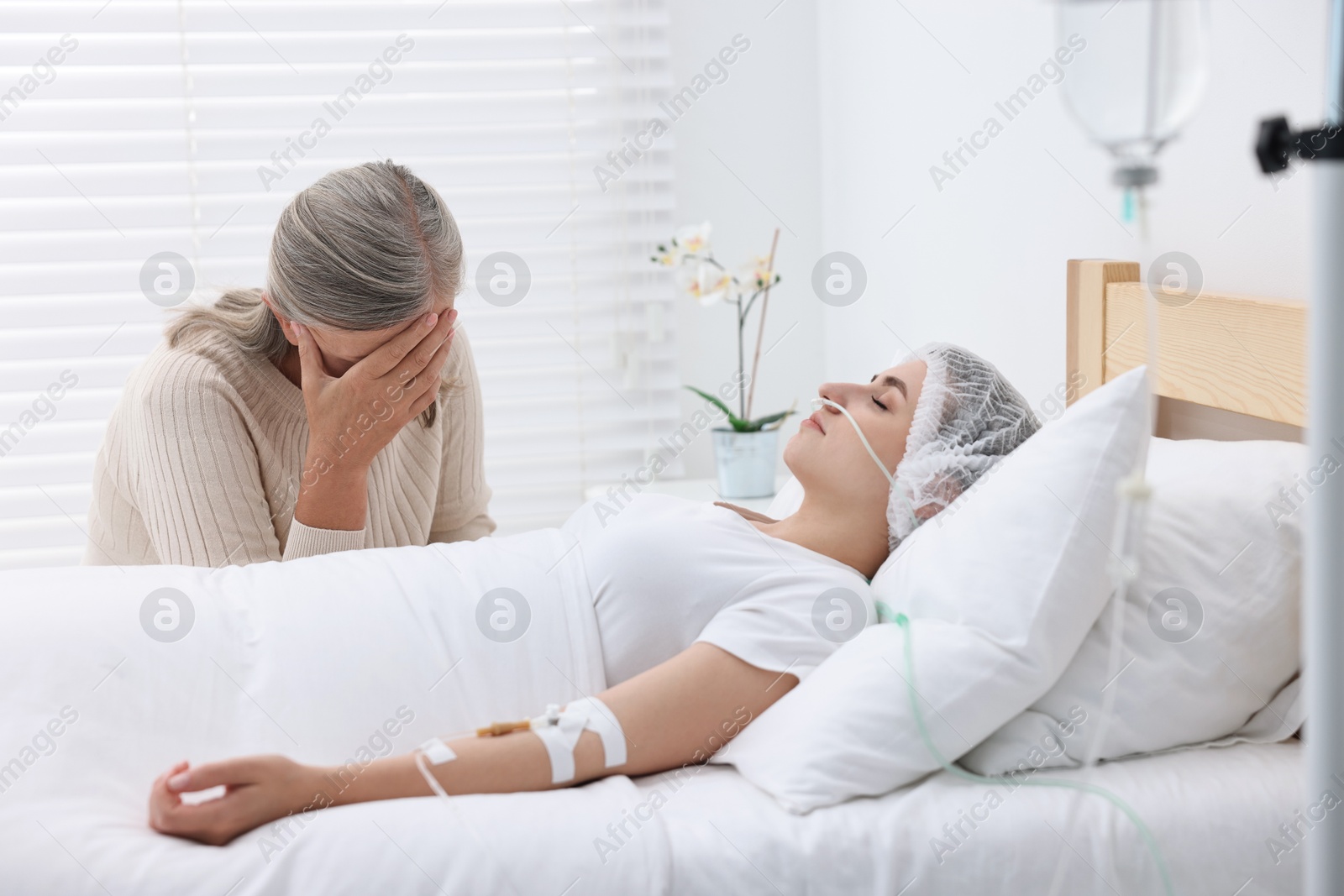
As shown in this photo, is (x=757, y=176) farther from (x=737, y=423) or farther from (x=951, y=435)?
(x=951, y=435)

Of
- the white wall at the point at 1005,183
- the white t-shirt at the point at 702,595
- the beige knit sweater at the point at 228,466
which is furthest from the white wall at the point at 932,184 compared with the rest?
the beige knit sweater at the point at 228,466

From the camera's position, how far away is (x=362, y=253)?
1334mm

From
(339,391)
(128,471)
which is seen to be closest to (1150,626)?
(339,391)

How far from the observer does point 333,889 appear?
2.66 feet

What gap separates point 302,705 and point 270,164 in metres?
1.72

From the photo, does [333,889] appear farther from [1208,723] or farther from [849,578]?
[1208,723]

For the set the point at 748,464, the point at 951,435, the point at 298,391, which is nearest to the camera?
the point at 951,435

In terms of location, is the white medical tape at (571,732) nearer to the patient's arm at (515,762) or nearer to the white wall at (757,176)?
the patient's arm at (515,762)

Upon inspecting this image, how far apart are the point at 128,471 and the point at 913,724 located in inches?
45.4

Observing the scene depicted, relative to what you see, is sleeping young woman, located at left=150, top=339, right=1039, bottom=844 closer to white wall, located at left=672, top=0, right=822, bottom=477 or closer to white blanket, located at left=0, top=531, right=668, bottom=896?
white blanket, located at left=0, top=531, right=668, bottom=896

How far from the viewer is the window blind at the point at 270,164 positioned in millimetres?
2324

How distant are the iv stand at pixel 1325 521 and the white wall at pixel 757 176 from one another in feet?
6.61

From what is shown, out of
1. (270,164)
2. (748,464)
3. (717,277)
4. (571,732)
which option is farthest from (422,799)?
(270,164)

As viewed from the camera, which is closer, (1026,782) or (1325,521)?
(1325,521)
